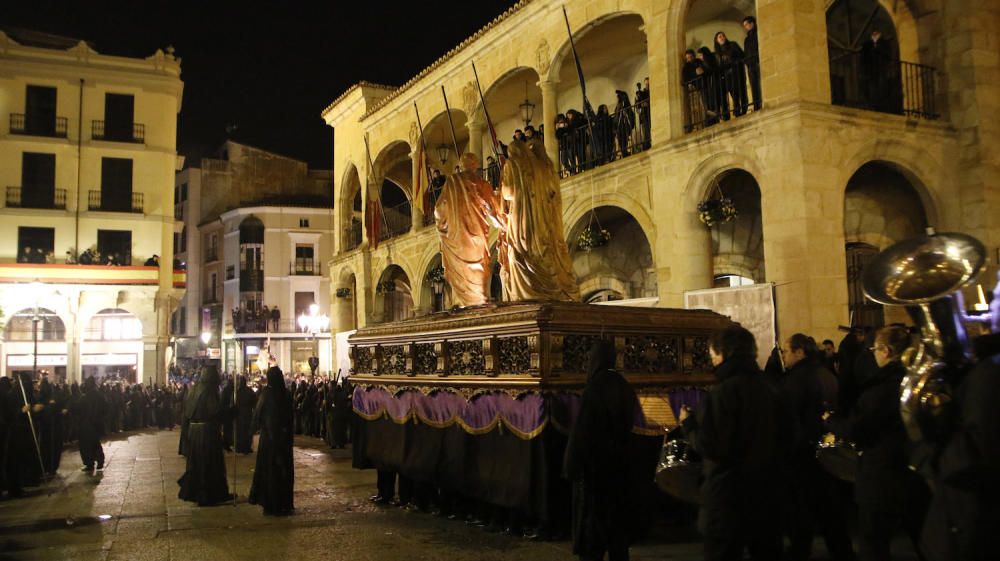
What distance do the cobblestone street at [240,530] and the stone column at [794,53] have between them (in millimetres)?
7667

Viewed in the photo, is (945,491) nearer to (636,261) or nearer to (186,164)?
(636,261)

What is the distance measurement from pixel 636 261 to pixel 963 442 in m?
15.4

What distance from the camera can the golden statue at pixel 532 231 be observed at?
8.65 metres

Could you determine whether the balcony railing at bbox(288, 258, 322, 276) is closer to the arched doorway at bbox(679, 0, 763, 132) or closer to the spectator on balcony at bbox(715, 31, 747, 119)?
the arched doorway at bbox(679, 0, 763, 132)

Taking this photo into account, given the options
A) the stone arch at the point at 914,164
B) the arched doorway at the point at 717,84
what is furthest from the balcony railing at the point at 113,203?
the stone arch at the point at 914,164

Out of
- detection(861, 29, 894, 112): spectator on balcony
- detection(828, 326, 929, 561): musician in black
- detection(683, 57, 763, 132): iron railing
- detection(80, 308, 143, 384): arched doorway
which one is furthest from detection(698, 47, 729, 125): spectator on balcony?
detection(80, 308, 143, 384): arched doorway

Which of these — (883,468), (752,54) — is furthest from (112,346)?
(883,468)

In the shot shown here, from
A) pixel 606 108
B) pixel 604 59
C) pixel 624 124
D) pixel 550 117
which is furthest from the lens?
pixel 604 59

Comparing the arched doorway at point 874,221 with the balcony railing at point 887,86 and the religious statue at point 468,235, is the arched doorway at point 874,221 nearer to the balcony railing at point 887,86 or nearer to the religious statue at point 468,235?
the balcony railing at point 887,86

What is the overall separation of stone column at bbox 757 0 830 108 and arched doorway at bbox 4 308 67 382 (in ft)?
107

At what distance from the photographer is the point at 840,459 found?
5.91 m

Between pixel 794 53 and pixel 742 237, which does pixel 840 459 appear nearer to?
pixel 794 53

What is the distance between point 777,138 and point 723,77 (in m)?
2.43

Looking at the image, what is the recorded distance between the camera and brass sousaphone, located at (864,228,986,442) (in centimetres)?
396
